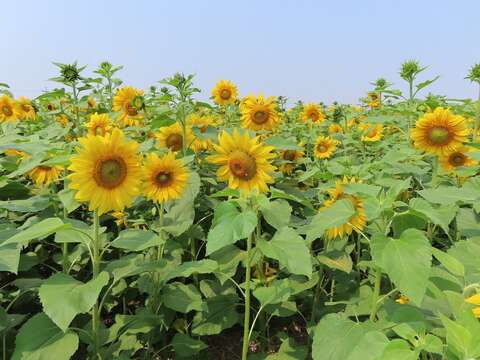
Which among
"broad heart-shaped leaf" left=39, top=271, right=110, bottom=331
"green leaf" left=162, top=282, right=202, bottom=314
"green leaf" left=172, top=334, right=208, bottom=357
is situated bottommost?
"green leaf" left=172, top=334, right=208, bottom=357

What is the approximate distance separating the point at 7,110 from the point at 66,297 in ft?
15.1

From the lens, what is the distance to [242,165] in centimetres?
235

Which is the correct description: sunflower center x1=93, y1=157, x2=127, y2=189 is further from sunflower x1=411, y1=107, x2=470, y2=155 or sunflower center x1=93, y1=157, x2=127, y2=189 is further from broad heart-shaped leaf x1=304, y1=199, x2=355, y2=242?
sunflower x1=411, y1=107, x2=470, y2=155

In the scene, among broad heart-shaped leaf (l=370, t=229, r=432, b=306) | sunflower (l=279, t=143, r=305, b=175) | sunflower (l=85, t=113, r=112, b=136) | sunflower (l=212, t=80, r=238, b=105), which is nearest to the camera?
broad heart-shaped leaf (l=370, t=229, r=432, b=306)

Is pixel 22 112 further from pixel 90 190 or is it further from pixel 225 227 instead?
pixel 225 227

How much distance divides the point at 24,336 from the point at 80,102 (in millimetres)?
2761

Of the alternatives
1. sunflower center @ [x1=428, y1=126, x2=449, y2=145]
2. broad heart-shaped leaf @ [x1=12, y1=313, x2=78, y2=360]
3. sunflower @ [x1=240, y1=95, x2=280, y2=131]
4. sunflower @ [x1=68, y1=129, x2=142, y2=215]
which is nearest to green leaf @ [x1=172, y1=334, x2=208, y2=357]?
broad heart-shaped leaf @ [x1=12, y1=313, x2=78, y2=360]

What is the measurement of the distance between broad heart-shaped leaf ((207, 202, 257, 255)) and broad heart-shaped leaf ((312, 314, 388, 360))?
53 centimetres

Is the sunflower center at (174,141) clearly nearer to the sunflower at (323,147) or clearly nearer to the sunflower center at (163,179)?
the sunflower center at (163,179)

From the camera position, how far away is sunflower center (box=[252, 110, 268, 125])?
402cm

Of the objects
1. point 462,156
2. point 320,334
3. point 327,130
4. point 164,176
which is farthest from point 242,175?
point 327,130

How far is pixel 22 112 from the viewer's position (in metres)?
5.51

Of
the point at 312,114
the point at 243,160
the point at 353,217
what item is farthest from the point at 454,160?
the point at 312,114

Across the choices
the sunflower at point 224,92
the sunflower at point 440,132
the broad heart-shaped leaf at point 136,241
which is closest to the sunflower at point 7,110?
the sunflower at point 224,92
